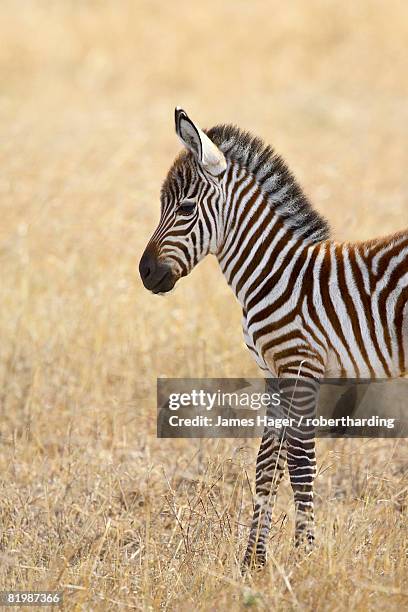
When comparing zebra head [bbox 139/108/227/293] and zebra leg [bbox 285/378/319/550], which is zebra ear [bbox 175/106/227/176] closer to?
zebra head [bbox 139/108/227/293]

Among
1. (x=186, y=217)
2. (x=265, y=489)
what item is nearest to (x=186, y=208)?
(x=186, y=217)

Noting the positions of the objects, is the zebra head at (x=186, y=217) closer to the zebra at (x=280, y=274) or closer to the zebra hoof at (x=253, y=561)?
the zebra at (x=280, y=274)

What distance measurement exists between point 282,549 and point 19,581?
1369 mm

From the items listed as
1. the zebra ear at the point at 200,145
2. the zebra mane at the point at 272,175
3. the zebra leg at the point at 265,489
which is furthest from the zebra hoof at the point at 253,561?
the zebra ear at the point at 200,145

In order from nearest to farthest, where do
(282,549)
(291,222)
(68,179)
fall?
(282,549) → (291,222) → (68,179)

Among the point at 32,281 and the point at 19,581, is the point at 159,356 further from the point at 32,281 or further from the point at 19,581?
the point at 19,581

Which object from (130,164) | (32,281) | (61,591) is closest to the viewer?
(61,591)

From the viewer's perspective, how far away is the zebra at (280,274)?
495 cm

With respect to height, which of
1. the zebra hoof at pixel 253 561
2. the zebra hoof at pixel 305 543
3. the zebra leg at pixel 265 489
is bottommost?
the zebra hoof at pixel 253 561

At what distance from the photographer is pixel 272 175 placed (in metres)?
5.23

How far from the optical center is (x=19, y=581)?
4855 mm

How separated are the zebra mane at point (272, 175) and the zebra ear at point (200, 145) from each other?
11cm

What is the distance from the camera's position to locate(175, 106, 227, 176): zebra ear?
16.2ft

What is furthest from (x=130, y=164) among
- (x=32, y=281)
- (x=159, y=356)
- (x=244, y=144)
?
(x=244, y=144)
